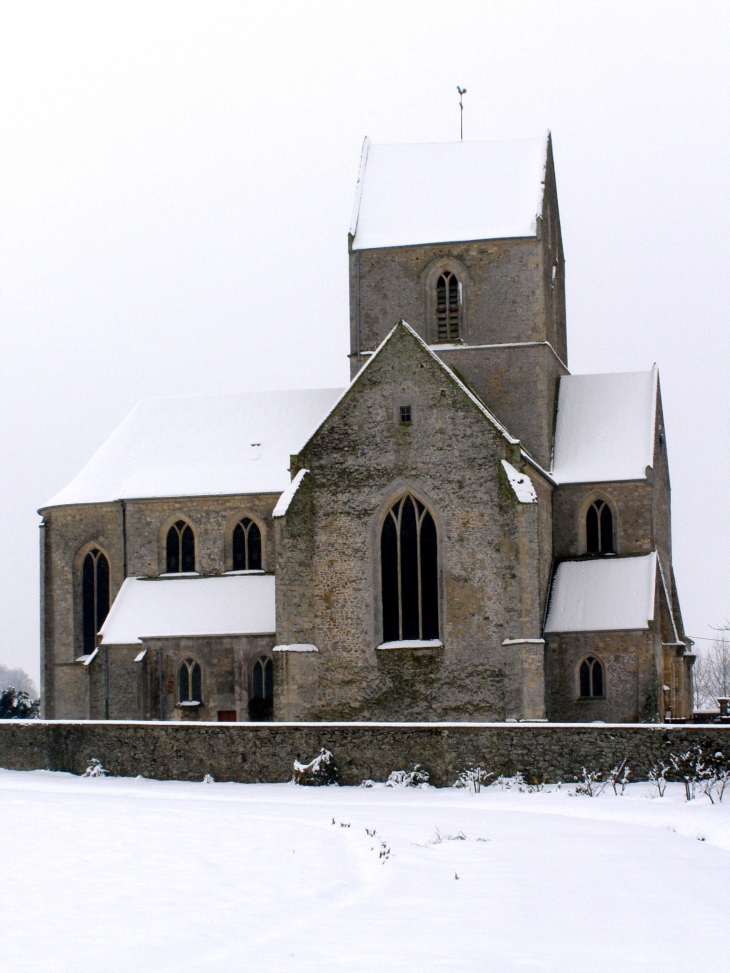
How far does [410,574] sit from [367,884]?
61.6ft

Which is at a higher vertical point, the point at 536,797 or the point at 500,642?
the point at 500,642

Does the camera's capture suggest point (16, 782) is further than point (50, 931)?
Yes

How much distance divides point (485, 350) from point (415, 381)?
5.78 m

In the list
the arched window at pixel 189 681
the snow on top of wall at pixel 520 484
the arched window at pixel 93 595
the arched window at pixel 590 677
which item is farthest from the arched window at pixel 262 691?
the snow on top of wall at pixel 520 484

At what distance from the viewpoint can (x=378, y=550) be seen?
3631cm

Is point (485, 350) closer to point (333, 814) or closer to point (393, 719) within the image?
point (393, 719)

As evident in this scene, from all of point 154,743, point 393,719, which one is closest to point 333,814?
point 154,743

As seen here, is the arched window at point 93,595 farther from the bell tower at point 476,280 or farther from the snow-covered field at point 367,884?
the snow-covered field at point 367,884

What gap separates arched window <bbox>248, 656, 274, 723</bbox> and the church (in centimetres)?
6

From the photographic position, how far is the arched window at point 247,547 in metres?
42.2

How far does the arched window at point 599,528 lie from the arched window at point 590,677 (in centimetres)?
398

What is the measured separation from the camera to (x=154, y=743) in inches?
1204

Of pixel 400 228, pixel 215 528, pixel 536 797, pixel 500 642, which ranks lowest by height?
pixel 536 797

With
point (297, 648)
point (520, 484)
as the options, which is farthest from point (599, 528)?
point (297, 648)
